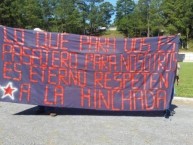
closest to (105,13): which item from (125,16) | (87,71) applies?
(125,16)

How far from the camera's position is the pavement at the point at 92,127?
6.62 m

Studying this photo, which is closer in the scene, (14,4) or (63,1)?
(14,4)

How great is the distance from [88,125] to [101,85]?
1.26 meters

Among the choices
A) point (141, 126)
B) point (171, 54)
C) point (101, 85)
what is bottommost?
point (141, 126)

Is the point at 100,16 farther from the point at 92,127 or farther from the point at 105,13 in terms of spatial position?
the point at 92,127

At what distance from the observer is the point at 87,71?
867cm

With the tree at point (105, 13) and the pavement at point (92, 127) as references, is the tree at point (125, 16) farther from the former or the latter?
the pavement at point (92, 127)

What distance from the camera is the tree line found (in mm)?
74562

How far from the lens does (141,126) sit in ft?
25.3

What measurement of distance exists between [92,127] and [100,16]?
286ft

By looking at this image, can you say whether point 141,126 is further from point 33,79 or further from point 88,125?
point 33,79

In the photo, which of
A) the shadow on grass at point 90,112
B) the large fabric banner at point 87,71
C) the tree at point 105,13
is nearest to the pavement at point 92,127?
the shadow on grass at point 90,112

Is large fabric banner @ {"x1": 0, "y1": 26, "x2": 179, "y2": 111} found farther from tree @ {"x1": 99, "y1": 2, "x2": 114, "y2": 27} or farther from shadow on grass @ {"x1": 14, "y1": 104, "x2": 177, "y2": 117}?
tree @ {"x1": 99, "y1": 2, "x2": 114, "y2": 27}

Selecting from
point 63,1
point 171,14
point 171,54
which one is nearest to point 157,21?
point 171,14
